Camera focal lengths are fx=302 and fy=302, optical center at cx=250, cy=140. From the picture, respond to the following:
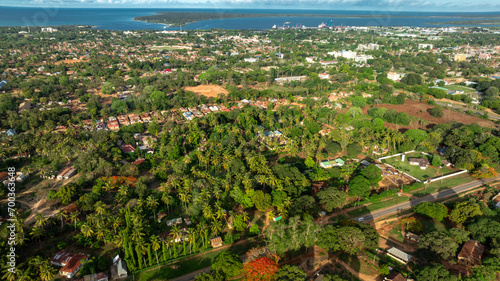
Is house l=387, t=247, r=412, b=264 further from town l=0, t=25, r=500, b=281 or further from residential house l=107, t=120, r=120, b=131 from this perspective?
residential house l=107, t=120, r=120, b=131

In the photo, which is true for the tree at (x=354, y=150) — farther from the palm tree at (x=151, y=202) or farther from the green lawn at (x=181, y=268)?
the palm tree at (x=151, y=202)

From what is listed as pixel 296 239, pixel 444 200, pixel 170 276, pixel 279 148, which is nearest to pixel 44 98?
pixel 279 148

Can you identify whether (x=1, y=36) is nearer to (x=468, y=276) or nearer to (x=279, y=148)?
(x=279, y=148)

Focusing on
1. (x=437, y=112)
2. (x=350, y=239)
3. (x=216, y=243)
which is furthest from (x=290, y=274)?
(x=437, y=112)

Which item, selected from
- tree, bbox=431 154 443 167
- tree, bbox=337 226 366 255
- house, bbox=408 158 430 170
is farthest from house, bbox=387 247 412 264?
tree, bbox=431 154 443 167

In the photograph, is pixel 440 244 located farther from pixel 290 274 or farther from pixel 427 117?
pixel 427 117

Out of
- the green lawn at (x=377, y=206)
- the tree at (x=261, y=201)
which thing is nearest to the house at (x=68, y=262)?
the tree at (x=261, y=201)

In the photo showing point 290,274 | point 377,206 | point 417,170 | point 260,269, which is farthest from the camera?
point 417,170
